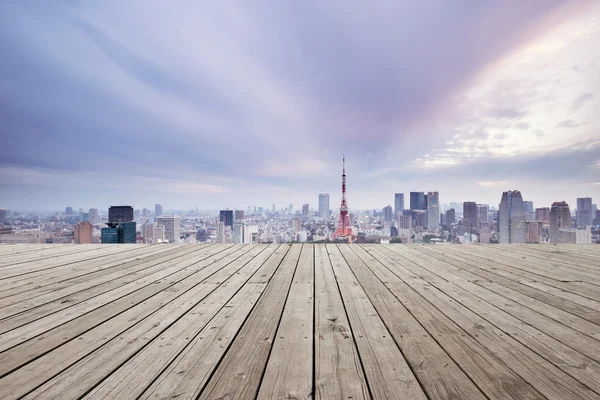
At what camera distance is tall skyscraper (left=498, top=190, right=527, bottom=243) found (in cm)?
1577

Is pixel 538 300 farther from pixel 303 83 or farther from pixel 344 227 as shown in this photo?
pixel 344 227

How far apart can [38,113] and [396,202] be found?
6586cm

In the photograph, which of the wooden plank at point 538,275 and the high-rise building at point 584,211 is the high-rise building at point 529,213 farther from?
the wooden plank at point 538,275

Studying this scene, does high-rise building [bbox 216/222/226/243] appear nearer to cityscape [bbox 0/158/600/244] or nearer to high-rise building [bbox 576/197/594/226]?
cityscape [bbox 0/158/600/244]

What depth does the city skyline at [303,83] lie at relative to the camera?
13.2 metres

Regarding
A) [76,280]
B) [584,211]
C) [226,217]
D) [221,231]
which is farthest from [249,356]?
[584,211]

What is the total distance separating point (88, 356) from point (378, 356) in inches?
52.5

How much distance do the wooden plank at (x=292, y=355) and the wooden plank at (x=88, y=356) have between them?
672mm

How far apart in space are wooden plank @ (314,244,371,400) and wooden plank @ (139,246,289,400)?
1.47ft

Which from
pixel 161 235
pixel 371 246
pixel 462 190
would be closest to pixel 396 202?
pixel 462 190

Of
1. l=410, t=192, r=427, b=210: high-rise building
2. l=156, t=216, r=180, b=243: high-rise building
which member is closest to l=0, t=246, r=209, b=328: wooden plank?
l=156, t=216, r=180, b=243: high-rise building

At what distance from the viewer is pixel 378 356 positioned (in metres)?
1.12

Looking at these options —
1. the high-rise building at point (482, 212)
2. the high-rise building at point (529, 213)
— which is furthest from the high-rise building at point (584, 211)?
the high-rise building at point (482, 212)

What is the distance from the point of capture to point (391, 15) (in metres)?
13.9
